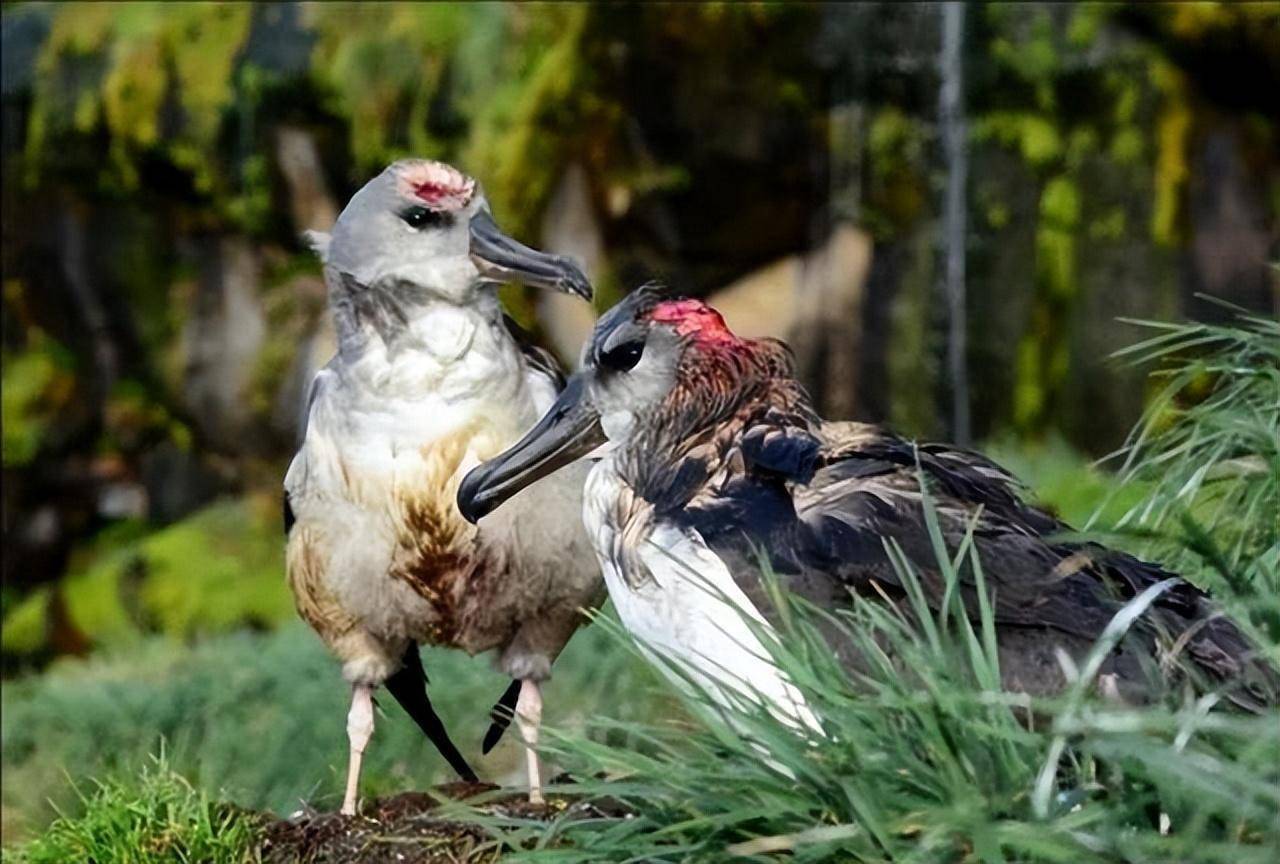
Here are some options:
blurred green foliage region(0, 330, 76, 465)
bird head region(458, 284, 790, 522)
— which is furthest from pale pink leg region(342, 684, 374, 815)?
blurred green foliage region(0, 330, 76, 465)

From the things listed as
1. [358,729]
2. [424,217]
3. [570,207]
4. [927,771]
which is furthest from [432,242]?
[570,207]

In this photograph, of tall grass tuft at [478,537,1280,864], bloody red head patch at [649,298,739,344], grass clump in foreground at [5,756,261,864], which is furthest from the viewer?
grass clump in foreground at [5,756,261,864]

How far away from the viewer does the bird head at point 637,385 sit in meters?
4.11

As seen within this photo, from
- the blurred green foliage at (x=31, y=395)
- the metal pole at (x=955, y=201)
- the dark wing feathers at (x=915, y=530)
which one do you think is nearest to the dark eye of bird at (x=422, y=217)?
the dark wing feathers at (x=915, y=530)

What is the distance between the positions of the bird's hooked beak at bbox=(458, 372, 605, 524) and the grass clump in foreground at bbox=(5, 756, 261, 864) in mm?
826

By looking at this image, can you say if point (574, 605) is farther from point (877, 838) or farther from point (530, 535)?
point (877, 838)

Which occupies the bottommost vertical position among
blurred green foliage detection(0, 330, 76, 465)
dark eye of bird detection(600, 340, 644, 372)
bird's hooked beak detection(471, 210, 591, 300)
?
blurred green foliage detection(0, 330, 76, 465)

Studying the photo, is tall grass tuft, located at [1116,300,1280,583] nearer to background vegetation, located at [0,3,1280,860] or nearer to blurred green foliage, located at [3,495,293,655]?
background vegetation, located at [0,3,1280,860]

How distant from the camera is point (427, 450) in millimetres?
4500

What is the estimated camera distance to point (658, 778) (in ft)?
10.8

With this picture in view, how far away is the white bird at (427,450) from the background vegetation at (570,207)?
17.6ft

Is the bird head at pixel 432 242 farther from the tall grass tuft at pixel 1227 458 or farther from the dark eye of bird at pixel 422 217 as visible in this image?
the tall grass tuft at pixel 1227 458

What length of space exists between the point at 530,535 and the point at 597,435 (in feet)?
1.34

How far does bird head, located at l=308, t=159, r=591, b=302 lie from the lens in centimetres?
456
